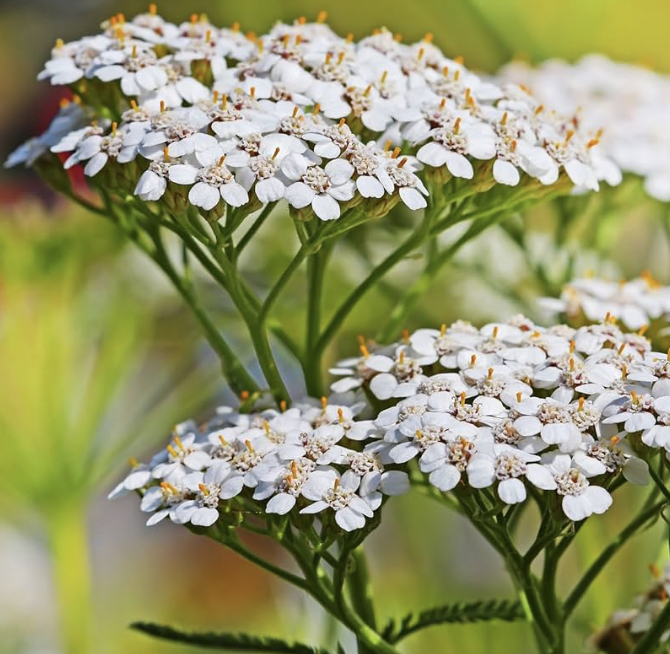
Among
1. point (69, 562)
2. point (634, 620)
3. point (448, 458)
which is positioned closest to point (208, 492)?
A: point (448, 458)

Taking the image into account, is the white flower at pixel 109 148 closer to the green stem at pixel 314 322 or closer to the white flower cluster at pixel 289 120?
the white flower cluster at pixel 289 120

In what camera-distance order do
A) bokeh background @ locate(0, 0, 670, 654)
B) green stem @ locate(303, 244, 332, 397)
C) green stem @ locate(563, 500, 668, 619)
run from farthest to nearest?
bokeh background @ locate(0, 0, 670, 654) → green stem @ locate(303, 244, 332, 397) → green stem @ locate(563, 500, 668, 619)

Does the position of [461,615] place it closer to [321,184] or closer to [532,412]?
[532,412]

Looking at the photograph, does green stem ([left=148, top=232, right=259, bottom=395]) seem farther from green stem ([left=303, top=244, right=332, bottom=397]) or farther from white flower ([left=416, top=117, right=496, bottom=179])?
white flower ([left=416, top=117, right=496, bottom=179])

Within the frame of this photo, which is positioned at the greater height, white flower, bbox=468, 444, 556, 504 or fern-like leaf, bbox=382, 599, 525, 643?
white flower, bbox=468, 444, 556, 504

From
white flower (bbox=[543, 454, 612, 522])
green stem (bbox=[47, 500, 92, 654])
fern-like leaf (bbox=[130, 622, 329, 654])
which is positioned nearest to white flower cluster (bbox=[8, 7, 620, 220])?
white flower (bbox=[543, 454, 612, 522])

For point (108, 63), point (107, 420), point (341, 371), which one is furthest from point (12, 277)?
point (341, 371)
